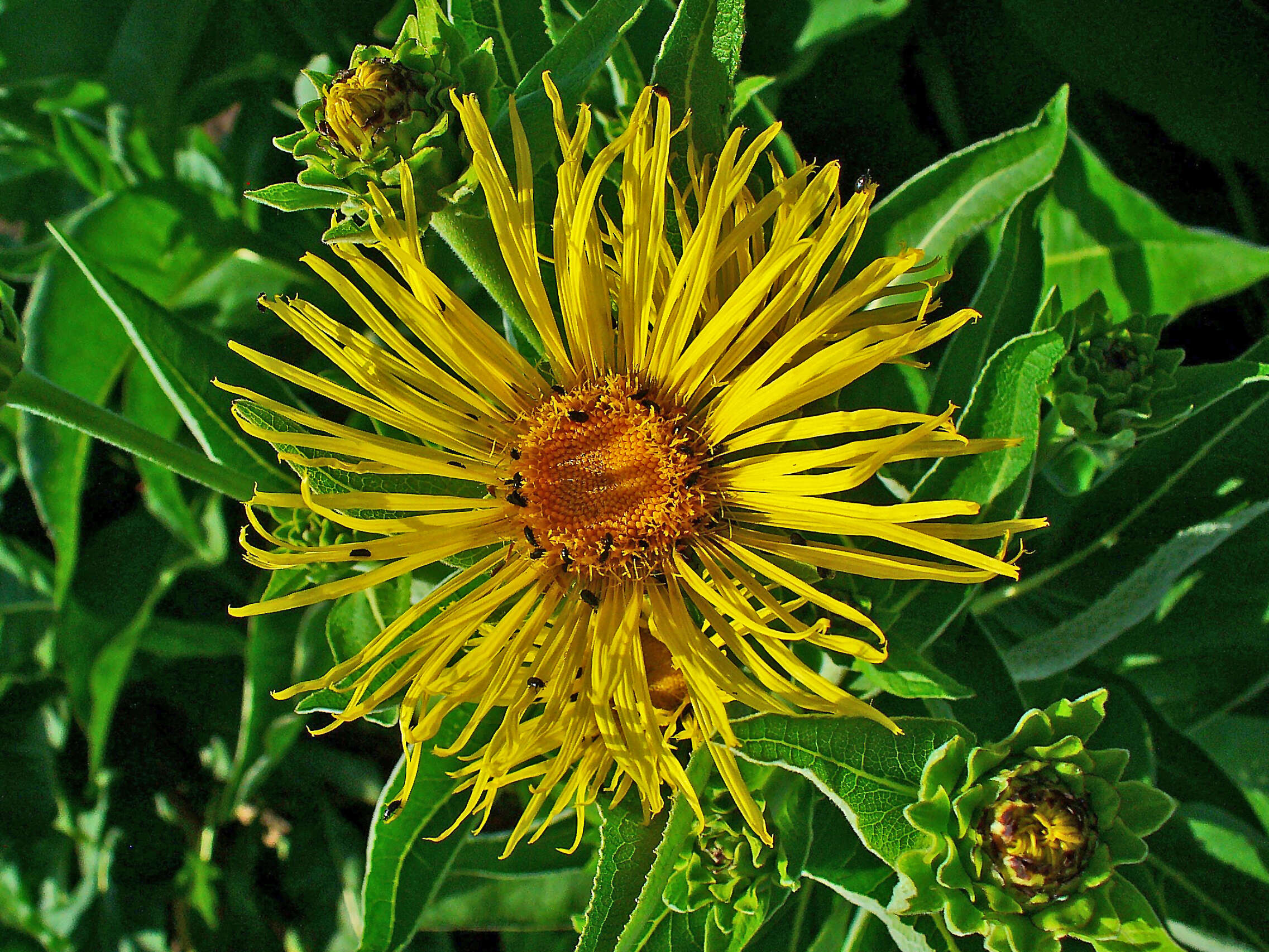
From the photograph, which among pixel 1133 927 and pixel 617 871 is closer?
pixel 1133 927

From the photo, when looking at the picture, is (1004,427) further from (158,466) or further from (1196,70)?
(158,466)

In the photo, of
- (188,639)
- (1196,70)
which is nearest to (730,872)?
(188,639)

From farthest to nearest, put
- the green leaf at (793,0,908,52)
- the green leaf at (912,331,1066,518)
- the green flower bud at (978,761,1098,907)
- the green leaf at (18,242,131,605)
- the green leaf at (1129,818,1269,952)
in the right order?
the green leaf at (18,242,131,605)
the green leaf at (793,0,908,52)
the green leaf at (1129,818,1269,952)
the green leaf at (912,331,1066,518)
the green flower bud at (978,761,1098,907)

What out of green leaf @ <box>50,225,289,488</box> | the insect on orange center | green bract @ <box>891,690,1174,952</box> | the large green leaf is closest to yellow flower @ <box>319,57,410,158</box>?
the insect on orange center

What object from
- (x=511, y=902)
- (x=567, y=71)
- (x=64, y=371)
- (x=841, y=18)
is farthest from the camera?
(x=64, y=371)

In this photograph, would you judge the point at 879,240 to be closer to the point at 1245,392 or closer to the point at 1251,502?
the point at 1245,392

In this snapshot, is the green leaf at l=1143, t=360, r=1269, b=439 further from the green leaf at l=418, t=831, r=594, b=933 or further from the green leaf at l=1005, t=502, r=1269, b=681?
the green leaf at l=418, t=831, r=594, b=933
